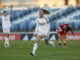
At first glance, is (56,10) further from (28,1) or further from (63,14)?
(28,1)

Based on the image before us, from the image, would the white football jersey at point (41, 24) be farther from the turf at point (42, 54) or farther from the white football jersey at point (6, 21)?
the white football jersey at point (6, 21)

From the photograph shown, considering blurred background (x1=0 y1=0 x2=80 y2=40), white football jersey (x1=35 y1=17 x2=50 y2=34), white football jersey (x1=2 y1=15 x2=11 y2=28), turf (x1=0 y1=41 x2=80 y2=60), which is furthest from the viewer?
blurred background (x1=0 y1=0 x2=80 y2=40)

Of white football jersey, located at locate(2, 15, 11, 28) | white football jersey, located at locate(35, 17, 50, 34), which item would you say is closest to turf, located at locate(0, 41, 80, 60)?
white football jersey, located at locate(35, 17, 50, 34)

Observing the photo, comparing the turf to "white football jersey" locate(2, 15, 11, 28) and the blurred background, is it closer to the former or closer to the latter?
"white football jersey" locate(2, 15, 11, 28)

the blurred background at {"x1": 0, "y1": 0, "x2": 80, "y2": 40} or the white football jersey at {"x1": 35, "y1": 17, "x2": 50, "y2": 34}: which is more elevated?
the white football jersey at {"x1": 35, "y1": 17, "x2": 50, "y2": 34}

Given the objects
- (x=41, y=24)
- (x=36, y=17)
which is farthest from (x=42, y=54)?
(x=36, y=17)

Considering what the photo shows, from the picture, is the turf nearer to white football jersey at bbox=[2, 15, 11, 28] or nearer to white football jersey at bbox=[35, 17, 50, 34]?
white football jersey at bbox=[35, 17, 50, 34]

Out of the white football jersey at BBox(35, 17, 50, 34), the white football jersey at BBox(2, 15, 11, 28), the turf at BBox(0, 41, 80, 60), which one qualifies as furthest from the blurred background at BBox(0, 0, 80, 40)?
the white football jersey at BBox(35, 17, 50, 34)

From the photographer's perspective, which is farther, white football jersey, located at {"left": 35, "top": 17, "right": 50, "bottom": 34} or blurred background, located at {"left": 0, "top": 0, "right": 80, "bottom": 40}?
blurred background, located at {"left": 0, "top": 0, "right": 80, "bottom": 40}

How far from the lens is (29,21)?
142 ft

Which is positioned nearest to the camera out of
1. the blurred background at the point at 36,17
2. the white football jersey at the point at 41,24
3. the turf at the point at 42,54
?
the turf at the point at 42,54

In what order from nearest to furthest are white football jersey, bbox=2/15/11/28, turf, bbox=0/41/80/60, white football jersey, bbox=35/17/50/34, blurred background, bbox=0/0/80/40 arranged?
turf, bbox=0/41/80/60 → white football jersey, bbox=35/17/50/34 → white football jersey, bbox=2/15/11/28 → blurred background, bbox=0/0/80/40

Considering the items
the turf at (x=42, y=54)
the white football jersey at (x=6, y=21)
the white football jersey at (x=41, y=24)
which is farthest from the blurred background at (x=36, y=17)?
the white football jersey at (x=41, y=24)

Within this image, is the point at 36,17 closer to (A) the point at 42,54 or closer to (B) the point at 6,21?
(B) the point at 6,21
